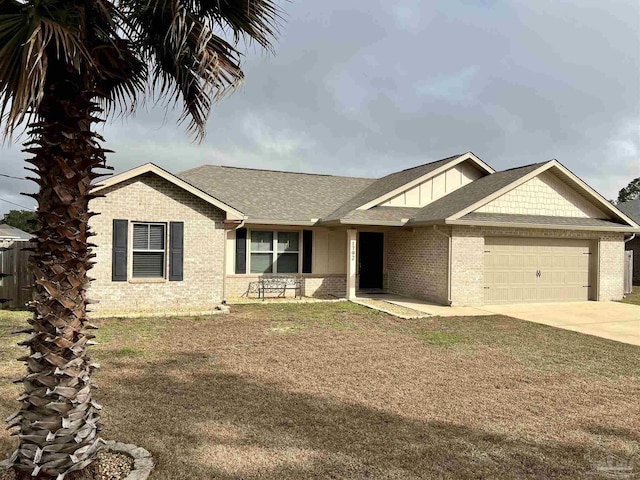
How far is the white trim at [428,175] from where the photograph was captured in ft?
55.1

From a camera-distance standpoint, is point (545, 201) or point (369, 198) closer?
point (545, 201)

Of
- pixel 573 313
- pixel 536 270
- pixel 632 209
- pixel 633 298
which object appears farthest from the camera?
pixel 632 209

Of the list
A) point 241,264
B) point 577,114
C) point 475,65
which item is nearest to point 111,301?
point 241,264

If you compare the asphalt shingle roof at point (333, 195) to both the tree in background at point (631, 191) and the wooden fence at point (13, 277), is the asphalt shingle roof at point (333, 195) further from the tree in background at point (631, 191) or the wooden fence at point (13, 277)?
the tree in background at point (631, 191)

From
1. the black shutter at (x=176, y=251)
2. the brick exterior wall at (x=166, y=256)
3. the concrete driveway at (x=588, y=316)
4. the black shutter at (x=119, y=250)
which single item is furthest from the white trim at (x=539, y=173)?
the black shutter at (x=119, y=250)

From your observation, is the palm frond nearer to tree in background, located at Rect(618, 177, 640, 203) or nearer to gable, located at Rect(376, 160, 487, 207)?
gable, located at Rect(376, 160, 487, 207)

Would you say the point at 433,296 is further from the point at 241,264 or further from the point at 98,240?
the point at 98,240

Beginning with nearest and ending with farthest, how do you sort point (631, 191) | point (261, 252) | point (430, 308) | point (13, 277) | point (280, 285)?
point (13, 277) → point (430, 308) → point (280, 285) → point (261, 252) → point (631, 191)

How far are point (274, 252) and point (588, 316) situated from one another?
32.8 ft

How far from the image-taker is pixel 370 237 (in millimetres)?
18547

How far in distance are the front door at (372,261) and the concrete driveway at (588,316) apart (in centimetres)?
466

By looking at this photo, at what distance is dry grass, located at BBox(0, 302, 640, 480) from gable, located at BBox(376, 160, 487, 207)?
753cm

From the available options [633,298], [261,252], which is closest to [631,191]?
[633,298]

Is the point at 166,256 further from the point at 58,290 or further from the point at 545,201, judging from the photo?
the point at 545,201
